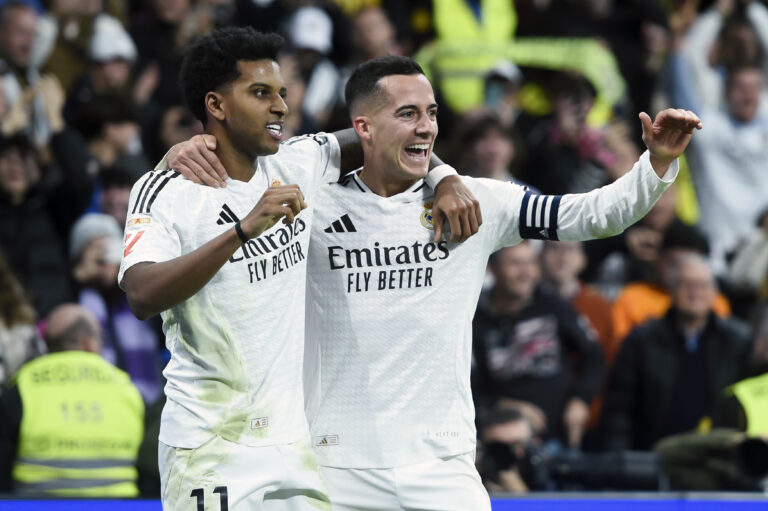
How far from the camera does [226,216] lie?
→ 428cm

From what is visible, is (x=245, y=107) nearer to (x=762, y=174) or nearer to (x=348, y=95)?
(x=348, y=95)

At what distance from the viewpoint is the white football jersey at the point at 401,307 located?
4664 millimetres

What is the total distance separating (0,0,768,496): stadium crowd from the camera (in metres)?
6.81

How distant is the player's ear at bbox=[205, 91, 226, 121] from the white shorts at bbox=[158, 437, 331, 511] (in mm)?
1040

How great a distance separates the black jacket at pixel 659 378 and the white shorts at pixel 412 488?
135 inches

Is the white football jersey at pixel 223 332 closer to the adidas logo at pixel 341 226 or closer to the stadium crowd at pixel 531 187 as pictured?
the adidas logo at pixel 341 226

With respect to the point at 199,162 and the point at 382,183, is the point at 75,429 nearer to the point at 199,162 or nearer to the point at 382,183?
the point at 382,183

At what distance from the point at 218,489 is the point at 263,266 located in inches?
27.5

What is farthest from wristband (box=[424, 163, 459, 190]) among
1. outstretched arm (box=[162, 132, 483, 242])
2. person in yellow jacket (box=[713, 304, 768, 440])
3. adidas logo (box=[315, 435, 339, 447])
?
person in yellow jacket (box=[713, 304, 768, 440])

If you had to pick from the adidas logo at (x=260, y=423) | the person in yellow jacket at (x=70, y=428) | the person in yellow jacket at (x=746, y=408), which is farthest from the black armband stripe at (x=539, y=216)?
the person in yellow jacket at (x=70, y=428)

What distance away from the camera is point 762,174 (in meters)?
10.2

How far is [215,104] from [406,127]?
2.32ft

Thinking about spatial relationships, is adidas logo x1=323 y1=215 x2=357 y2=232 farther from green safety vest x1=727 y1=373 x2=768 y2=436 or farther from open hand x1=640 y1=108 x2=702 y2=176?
green safety vest x1=727 y1=373 x2=768 y2=436

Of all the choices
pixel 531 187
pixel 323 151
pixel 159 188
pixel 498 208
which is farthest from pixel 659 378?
pixel 159 188
